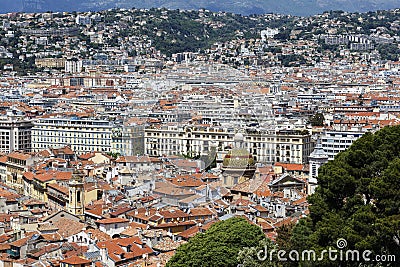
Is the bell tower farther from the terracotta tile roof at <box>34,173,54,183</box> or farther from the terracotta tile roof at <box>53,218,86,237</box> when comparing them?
the terracotta tile roof at <box>34,173,54,183</box>

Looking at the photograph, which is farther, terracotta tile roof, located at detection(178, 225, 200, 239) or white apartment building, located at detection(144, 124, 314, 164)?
white apartment building, located at detection(144, 124, 314, 164)

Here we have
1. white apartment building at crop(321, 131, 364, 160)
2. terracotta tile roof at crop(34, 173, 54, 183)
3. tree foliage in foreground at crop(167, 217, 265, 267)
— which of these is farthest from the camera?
white apartment building at crop(321, 131, 364, 160)

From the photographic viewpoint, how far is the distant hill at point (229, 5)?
165 m

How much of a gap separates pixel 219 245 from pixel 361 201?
133 inches

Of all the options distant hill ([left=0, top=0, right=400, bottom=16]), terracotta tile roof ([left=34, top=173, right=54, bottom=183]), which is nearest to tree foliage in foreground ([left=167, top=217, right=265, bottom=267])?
terracotta tile roof ([left=34, top=173, right=54, bottom=183])

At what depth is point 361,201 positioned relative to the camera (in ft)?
30.6

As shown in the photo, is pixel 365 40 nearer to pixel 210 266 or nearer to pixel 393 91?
pixel 393 91

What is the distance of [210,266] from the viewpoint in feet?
39.5

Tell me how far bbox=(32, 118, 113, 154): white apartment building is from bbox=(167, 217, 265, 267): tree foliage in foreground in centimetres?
1849

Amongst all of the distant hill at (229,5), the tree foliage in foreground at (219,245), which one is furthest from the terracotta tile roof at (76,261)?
the distant hill at (229,5)

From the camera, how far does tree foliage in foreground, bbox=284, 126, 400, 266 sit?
8.86 m

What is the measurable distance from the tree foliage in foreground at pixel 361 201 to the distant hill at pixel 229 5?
151971 millimetres

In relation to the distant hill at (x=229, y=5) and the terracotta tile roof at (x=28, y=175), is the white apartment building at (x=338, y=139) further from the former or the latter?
the distant hill at (x=229, y=5)

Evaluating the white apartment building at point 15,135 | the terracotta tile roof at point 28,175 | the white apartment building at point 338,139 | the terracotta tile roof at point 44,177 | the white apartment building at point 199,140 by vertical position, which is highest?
the white apartment building at point 199,140
